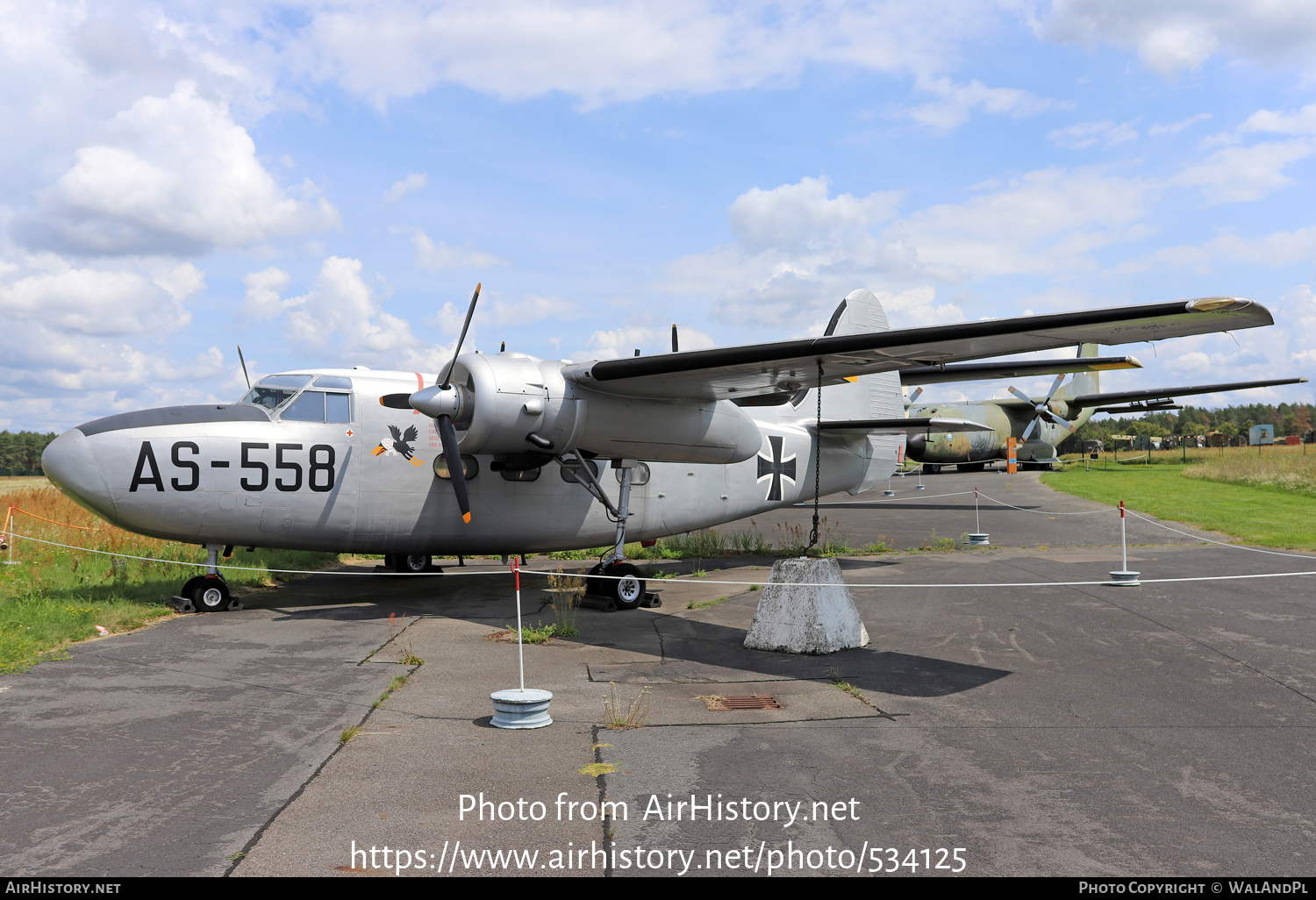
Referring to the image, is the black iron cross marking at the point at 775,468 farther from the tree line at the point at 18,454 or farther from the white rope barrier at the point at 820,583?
the tree line at the point at 18,454

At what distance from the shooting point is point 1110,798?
15.6 ft

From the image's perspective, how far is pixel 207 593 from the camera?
1130cm

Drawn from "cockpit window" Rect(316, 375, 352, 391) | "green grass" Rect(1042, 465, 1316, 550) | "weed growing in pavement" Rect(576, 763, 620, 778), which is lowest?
"green grass" Rect(1042, 465, 1316, 550)

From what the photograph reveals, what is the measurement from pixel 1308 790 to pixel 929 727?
7.42 feet

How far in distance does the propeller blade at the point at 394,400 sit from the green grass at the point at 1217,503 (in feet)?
59.0

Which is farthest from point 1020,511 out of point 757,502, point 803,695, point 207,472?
point 207,472

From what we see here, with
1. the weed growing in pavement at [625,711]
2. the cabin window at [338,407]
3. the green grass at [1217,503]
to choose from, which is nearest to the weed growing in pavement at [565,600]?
the weed growing in pavement at [625,711]

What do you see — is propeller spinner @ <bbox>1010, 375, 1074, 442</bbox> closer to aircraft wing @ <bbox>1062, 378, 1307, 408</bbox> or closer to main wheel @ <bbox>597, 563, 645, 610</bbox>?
aircraft wing @ <bbox>1062, 378, 1307, 408</bbox>

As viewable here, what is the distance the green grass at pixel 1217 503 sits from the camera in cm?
2016

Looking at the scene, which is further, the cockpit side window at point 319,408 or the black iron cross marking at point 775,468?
the black iron cross marking at point 775,468

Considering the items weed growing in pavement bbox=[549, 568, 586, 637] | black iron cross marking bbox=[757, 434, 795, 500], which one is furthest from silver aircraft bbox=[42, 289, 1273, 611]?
black iron cross marking bbox=[757, 434, 795, 500]

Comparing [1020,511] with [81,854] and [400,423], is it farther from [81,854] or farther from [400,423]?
[81,854]

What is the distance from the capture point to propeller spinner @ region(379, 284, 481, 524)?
10477 millimetres

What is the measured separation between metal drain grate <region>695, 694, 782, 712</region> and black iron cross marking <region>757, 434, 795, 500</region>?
8514mm
